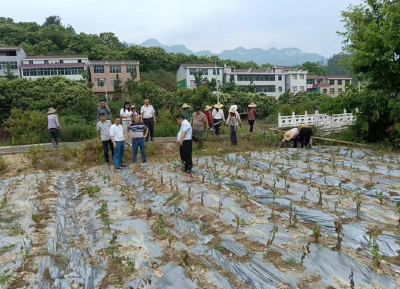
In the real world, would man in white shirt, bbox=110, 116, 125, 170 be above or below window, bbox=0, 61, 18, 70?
below

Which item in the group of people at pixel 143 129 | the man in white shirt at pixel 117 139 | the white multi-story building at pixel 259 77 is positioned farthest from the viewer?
the white multi-story building at pixel 259 77

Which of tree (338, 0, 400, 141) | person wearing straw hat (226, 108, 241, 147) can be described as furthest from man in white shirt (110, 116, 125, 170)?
tree (338, 0, 400, 141)

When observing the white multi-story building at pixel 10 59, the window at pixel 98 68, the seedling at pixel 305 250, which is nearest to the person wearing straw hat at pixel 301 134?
the seedling at pixel 305 250

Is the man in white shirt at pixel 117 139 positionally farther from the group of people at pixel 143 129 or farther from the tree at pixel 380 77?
the tree at pixel 380 77

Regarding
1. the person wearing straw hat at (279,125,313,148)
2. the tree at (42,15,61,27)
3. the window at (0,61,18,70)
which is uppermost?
the tree at (42,15,61,27)

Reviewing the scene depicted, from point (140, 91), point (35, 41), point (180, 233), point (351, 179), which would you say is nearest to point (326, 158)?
point (351, 179)

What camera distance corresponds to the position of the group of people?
7168 mm

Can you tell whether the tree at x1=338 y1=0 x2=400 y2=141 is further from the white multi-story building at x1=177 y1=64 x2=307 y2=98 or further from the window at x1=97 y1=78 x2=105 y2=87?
the window at x1=97 y1=78 x2=105 y2=87

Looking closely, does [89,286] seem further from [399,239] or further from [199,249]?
[399,239]

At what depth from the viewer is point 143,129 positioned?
27.1ft

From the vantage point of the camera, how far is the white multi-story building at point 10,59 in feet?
126

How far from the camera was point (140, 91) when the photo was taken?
1271 inches

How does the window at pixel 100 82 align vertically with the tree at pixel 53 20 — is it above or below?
below

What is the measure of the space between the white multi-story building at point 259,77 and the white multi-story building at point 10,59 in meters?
20.1
